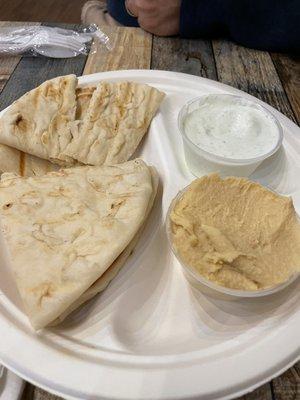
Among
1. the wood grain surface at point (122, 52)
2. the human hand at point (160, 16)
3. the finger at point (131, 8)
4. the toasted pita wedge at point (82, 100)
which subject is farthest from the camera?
the finger at point (131, 8)

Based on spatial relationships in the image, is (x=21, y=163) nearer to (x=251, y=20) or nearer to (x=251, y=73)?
(x=251, y=73)

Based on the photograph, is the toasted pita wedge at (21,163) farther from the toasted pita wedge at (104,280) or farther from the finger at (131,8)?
the finger at (131,8)

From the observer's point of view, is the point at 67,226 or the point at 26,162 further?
the point at 26,162

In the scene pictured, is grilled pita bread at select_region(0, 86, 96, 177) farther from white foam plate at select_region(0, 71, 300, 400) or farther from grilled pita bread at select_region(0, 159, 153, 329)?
white foam plate at select_region(0, 71, 300, 400)

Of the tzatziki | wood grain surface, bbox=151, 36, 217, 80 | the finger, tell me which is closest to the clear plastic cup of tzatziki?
the tzatziki

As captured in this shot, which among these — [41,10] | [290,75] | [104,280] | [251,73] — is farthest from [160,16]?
[41,10]

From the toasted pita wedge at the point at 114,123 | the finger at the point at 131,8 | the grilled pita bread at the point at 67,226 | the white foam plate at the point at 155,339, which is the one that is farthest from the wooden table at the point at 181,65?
the white foam plate at the point at 155,339
